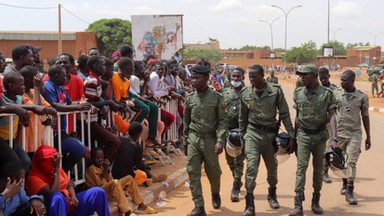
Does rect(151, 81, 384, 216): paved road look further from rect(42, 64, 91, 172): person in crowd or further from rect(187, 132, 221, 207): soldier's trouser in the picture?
rect(42, 64, 91, 172): person in crowd

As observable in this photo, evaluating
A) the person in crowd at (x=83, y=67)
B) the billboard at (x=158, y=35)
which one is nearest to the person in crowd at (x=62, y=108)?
the person in crowd at (x=83, y=67)

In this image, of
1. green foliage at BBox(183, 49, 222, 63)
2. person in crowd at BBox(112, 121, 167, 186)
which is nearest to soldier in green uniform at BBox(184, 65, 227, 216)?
person in crowd at BBox(112, 121, 167, 186)

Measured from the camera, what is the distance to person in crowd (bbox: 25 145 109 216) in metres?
4.89

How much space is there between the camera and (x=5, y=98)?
4.91 meters

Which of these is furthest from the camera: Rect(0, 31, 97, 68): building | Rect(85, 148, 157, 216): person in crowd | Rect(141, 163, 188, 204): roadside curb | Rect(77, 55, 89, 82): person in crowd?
Rect(0, 31, 97, 68): building

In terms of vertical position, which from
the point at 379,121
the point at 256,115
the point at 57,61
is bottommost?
the point at 379,121

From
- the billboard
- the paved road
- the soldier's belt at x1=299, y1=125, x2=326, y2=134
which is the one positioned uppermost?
the billboard

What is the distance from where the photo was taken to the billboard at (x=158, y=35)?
56.1 ft

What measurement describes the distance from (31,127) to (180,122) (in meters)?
5.74

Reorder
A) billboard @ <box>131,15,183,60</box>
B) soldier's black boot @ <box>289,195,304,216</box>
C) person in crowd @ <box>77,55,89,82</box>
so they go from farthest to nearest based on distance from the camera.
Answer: billboard @ <box>131,15,183,60</box>, person in crowd @ <box>77,55,89,82</box>, soldier's black boot @ <box>289,195,304,216</box>

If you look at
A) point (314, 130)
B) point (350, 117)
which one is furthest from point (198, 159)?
point (350, 117)

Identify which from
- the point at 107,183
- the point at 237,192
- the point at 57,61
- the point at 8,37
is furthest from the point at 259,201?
the point at 8,37

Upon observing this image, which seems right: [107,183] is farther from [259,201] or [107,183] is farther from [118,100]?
[259,201]

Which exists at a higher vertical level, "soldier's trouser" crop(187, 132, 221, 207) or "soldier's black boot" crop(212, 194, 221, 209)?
"soldier's trouser" crop(187, 132, 221, 207)
